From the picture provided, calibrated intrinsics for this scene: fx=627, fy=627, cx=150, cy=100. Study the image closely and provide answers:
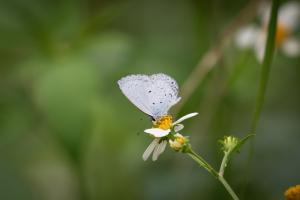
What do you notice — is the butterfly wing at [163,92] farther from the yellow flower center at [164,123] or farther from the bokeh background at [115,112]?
the bokeh background at [115,112]

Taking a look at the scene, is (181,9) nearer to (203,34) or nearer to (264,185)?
(203,34)

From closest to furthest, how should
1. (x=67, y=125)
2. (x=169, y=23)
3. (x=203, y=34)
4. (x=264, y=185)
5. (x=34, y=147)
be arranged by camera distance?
(x=67, y=125), (x=264, y=185), (x=203, y=34), (x=34, y=147), (x=169, y=23)

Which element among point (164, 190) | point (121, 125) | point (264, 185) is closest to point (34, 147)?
point (121, 125)

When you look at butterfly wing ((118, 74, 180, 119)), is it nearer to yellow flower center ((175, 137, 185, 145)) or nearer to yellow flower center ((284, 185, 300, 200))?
yellow flower center ((175, 137, 185, 145))

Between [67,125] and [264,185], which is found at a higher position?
[67,125]

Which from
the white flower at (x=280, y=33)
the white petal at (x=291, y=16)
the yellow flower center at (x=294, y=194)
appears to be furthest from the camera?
the white petal at (x=291, y=16)

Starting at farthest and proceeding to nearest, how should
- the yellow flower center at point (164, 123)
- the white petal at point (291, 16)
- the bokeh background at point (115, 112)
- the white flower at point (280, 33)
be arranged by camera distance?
the white petal at point (291, 16) → the white flower at point (280, 33) → the bokeh background at point (115, 112) → the yellow flower center at point (164, 123)

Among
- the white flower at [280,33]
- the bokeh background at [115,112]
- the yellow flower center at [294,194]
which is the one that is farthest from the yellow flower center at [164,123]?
the white flower at [280,33]

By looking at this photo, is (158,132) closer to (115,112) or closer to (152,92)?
(152,92)
